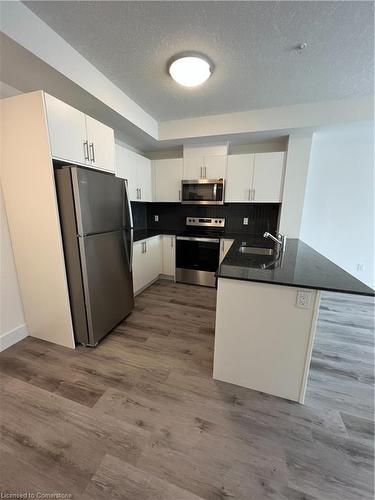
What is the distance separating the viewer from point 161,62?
1816mm

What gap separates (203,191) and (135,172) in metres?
1.13

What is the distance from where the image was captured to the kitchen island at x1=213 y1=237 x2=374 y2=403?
4.46ft

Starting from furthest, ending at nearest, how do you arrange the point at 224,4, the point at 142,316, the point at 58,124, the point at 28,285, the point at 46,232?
the point at 142,316 < the point at 28,285 < the point at 46,232 < the point at 58,124 < the point at 224,4

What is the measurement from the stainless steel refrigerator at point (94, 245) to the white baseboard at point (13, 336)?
64 cm

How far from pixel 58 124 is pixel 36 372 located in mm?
2087

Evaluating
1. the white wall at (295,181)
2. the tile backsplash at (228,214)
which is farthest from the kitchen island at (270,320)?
the tile backsplash at (228,214)

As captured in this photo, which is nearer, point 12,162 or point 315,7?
point 315,7

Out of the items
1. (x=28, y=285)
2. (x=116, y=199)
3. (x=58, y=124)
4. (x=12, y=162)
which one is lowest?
(x=28, y=285)

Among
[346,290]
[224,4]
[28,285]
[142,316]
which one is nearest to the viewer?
[346,290]

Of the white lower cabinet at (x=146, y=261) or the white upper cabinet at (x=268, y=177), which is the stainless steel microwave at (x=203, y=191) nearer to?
the white upper cabinet at (x=268, y=177)

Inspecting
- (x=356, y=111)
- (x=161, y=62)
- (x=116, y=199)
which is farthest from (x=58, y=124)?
(x=356, y=111)

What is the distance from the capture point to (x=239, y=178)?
3.28 m

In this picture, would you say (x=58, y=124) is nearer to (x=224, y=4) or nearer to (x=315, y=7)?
(x=224, y=4)

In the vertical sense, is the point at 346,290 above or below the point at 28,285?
above
